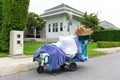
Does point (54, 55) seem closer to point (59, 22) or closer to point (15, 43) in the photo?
point (15, 43)

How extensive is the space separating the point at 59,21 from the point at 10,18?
15.9 meters

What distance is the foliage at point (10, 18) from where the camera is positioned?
13.0 m

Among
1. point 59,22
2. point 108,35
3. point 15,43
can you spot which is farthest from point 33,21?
point 15,43

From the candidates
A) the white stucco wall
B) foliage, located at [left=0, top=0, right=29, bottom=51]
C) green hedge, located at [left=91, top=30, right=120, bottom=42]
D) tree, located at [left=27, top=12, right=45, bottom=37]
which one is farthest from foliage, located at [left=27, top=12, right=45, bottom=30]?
foliage, located at [left=0, top=0, right=29, bottom=51]

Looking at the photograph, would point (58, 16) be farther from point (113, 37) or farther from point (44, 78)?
point (44, 78)

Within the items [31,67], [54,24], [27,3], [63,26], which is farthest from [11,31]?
Result: [54,24]

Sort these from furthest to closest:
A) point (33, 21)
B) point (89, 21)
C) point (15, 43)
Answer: point (89, 21) → point (33, 21) → point (15, 43)

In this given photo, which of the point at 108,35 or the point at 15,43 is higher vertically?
the point at 108,35

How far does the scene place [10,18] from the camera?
13.0 metres

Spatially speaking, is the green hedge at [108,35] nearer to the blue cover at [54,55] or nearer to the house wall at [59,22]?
the house wall at [59,22]

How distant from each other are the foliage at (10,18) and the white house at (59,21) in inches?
539

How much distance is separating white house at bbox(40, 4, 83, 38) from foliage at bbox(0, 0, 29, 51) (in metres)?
13.7

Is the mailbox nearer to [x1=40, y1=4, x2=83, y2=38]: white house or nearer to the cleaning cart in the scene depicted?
the cleaning cart

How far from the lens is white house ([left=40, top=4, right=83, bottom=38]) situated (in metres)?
27.6
